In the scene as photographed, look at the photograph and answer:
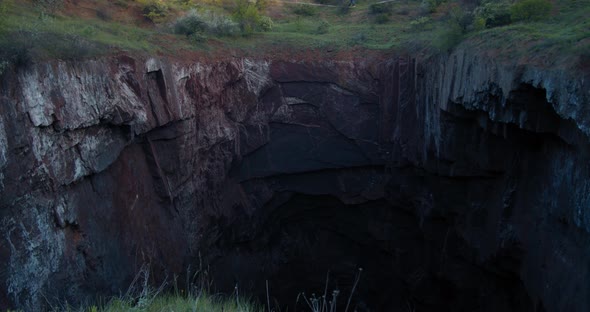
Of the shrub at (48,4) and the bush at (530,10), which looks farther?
the shrub at (48,4)

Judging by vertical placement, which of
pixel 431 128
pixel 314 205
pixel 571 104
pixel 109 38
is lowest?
pixel 314 205

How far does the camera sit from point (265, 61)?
45.7 feet

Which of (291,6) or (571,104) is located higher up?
(291,6)

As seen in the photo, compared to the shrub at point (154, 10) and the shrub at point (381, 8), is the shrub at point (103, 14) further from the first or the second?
the shrub at point (381, 8)

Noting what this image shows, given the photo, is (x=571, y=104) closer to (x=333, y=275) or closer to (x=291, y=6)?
(x=333, y=275)

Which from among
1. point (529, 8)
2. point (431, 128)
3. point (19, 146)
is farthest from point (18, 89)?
point (529, 8)

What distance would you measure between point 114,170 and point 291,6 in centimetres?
1242

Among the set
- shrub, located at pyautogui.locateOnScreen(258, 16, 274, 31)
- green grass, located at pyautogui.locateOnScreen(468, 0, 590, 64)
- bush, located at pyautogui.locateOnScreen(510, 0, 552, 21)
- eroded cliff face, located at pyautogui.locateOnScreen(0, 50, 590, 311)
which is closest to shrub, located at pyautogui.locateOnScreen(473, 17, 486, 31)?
green grass, located at pyautogui.locateOnScreen(468, 0, 590, 64)

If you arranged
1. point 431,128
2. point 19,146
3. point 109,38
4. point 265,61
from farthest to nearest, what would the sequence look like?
point 265,61 → point 431,128 → point 109,38 → point 19,146

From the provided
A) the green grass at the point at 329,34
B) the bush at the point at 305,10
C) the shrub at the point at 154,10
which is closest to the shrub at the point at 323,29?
the green grass at the point at 329,34

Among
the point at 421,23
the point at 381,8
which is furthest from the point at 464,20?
the point at 381,8

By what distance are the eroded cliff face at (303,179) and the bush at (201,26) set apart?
123cm

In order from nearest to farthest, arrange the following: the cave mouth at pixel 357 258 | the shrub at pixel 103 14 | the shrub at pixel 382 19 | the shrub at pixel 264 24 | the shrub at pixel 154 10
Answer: the shrub at pixel 103 14 < the cave mouth at pixel 357 258 < the shrub at pixel 154 10 < the shrub at pixel 264 24 < the shrub at pixel 382 19

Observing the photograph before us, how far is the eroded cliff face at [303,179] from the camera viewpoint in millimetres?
7855
